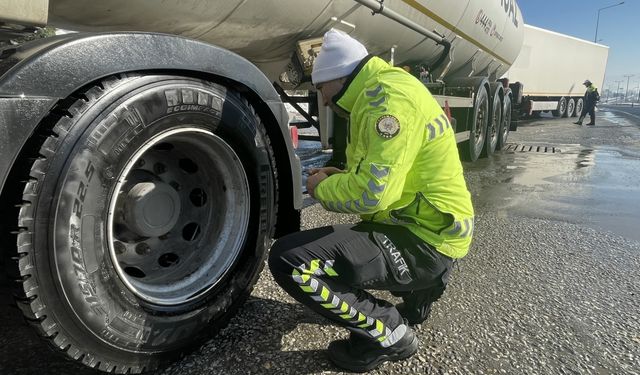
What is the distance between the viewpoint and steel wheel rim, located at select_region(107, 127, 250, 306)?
1.99m

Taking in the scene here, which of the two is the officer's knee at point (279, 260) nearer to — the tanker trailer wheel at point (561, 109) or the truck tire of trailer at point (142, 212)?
the truck tire of trailer at point (142, 212)

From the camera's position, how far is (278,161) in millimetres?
2424

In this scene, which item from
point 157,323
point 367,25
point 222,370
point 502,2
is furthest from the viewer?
point 502,2

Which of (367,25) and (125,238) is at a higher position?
(367,25)

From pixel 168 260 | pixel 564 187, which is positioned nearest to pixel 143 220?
pixel 168 260

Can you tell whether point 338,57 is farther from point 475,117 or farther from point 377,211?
point 475,117

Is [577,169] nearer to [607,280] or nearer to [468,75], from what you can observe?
[468,75]

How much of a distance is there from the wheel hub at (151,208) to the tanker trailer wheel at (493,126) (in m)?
7.52

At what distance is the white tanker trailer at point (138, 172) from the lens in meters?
1.47

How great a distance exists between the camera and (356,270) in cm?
204

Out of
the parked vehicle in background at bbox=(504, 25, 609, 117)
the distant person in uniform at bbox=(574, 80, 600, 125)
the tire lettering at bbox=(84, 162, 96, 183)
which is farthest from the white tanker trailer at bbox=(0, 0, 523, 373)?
the distant person in uniform at bbox=(574, 80, 600, 125)

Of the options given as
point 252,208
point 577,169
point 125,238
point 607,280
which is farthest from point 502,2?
point 125,238

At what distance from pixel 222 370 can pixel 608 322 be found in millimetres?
2159

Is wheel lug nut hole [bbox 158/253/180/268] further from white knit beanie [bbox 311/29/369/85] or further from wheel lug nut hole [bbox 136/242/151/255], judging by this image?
white knit beanie [bbox 311/29/369/85]
